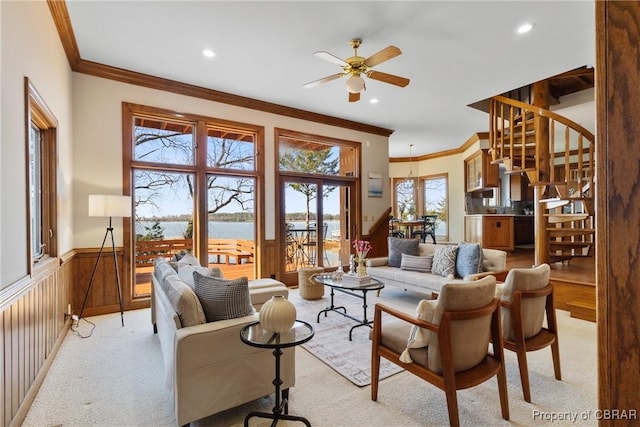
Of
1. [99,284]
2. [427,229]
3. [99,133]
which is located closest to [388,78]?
[99,133]

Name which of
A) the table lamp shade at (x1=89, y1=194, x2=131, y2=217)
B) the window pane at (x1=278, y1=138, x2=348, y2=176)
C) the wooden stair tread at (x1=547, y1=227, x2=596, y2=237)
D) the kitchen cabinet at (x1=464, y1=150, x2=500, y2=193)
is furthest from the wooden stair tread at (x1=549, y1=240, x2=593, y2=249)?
the table lamp shade at (x1=89, y1=194, x2=131, y2=217)

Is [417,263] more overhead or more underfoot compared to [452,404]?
more overhead

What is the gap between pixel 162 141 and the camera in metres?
4.55

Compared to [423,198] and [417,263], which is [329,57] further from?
[423,198]

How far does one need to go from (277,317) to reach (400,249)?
3.49m

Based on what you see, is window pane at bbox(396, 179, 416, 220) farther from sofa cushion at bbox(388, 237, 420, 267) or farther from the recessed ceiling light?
the recessed ceiling light

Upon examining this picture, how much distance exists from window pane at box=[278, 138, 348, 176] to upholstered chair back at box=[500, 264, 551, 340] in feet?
13.4

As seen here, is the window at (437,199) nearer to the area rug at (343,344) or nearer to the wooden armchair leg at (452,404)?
the area rug at (343,344)

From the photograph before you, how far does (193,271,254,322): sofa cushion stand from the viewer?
2.00m

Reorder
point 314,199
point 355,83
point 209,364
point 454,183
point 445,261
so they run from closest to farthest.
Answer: point 209,364
point 355,83
point 445,261
point 314,199
point 454,183

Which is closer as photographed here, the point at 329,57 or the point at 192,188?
the point at 329,57

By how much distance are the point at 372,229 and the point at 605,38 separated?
6.05 metres

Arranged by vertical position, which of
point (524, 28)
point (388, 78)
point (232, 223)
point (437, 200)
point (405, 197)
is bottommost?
point (232, 223)

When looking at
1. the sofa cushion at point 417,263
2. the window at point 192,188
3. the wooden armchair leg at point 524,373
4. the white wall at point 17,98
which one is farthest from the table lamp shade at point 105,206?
the wooden armchair leg at point 524,373
